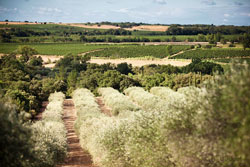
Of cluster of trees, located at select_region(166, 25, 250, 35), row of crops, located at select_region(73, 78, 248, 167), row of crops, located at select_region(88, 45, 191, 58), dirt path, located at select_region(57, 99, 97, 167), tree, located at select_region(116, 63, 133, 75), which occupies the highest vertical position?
cluster of trees, located at select_region(166, 25, 250, 35)

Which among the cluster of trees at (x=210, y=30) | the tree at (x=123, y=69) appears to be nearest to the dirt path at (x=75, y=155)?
the tree at (x=123, y=69)

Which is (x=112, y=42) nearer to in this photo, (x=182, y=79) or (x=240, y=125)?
(x=182, y=79)

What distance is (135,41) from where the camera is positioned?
176125mm

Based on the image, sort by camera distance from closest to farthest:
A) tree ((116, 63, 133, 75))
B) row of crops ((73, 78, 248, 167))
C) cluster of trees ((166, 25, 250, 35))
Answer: row of crops ((73, 78, 248, 167)) → tree ((116, 63, 133, 75)) → cluster of trees ((166, 25, 250, 35))

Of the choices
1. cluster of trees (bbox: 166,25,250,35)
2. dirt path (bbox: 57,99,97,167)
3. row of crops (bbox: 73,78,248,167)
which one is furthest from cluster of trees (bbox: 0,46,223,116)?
cluster of trees (bbox: 166,25,250,35)

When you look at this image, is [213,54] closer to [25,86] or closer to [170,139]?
[25,86]

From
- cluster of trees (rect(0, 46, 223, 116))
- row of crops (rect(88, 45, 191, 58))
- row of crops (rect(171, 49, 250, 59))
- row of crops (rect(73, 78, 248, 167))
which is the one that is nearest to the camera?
row of crops (rect(73, 78, 248, 167))

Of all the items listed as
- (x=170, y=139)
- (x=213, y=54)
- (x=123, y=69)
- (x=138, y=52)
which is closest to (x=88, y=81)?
(x=123, y=69)

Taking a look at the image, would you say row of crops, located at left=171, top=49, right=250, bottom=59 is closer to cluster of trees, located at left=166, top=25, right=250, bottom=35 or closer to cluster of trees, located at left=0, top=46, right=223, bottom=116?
cluster of trees, located at left=0, top=46, right=223, bottom=116

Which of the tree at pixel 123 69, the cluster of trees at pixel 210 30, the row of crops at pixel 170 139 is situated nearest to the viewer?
the row of crops at pixel 170 139

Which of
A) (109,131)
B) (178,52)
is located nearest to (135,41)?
(178,52)

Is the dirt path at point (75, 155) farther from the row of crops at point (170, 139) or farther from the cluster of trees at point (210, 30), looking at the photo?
the cluster of trees at point (210, 30)

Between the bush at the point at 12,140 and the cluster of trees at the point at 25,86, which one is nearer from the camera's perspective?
the bush at the point at 12,140

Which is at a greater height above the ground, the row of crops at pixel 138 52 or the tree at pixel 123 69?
the row of crops at pixel 138 52
